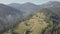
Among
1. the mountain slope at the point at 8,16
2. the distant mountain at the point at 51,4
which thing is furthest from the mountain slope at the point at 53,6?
the mountain slope at the point at 8,16

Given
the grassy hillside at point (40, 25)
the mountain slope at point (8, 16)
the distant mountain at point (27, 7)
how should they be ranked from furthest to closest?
the distant mountain at point (27, 7) < the mountain slope at point (8, 16) < the grassy hillside at point (40, 25)

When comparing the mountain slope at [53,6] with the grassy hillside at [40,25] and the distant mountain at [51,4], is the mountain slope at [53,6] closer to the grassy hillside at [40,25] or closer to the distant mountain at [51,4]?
the distant mountain at [51,4]

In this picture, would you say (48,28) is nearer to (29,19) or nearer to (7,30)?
(29,19)

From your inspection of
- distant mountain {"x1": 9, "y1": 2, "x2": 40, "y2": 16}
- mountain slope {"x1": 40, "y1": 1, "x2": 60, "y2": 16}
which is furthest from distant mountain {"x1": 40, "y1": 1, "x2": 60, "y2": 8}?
distant mountain {"x1": 9, "y1": 2, "x2": 40, "y2": 16}

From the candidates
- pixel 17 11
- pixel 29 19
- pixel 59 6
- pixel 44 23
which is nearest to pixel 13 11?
pixel 17 11

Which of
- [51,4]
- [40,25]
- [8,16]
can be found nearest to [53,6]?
[51,4]

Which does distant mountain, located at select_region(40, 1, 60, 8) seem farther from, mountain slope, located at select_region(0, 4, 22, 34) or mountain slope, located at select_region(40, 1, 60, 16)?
mountain slope, located at select_region(0, 4, 22, 34)

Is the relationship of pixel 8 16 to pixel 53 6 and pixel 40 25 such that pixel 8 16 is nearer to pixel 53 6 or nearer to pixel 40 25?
pixel 40 25

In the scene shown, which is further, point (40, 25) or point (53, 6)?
point (53, 6)
